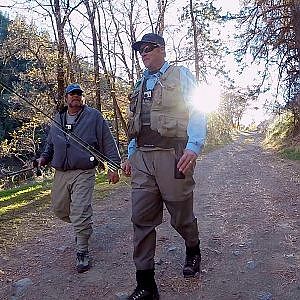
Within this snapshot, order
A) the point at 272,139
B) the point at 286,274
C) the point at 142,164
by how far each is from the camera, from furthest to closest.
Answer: the point at 272,139, the point at 286,274, the point at 142,164

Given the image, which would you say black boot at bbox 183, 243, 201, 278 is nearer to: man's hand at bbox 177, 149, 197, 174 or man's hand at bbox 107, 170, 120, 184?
man's hand at bbox 177, 149, 197, 174

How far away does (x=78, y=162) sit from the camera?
4.66 metres

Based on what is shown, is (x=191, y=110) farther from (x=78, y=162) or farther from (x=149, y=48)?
(x=78, y=162)

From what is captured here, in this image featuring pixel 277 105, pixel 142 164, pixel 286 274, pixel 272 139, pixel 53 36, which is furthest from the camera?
pixel 272 139

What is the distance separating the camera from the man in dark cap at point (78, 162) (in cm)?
461

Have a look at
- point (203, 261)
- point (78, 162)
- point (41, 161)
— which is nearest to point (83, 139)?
point (78, 162)

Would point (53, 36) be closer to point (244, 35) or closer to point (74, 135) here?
point (244, 35)

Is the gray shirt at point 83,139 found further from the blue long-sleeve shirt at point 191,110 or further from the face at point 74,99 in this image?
the blue long-sleeve shirt at point 191,110

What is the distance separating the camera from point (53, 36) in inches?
623

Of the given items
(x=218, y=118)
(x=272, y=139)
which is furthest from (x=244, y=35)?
(x=218, y=118)

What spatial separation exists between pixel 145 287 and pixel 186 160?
1.09 meters

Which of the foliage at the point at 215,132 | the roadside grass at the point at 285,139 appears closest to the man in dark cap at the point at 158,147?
the roadside grass at the point at 285,139

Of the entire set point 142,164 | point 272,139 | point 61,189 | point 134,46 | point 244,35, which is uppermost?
point 244,35

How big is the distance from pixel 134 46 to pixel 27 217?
4669mm
